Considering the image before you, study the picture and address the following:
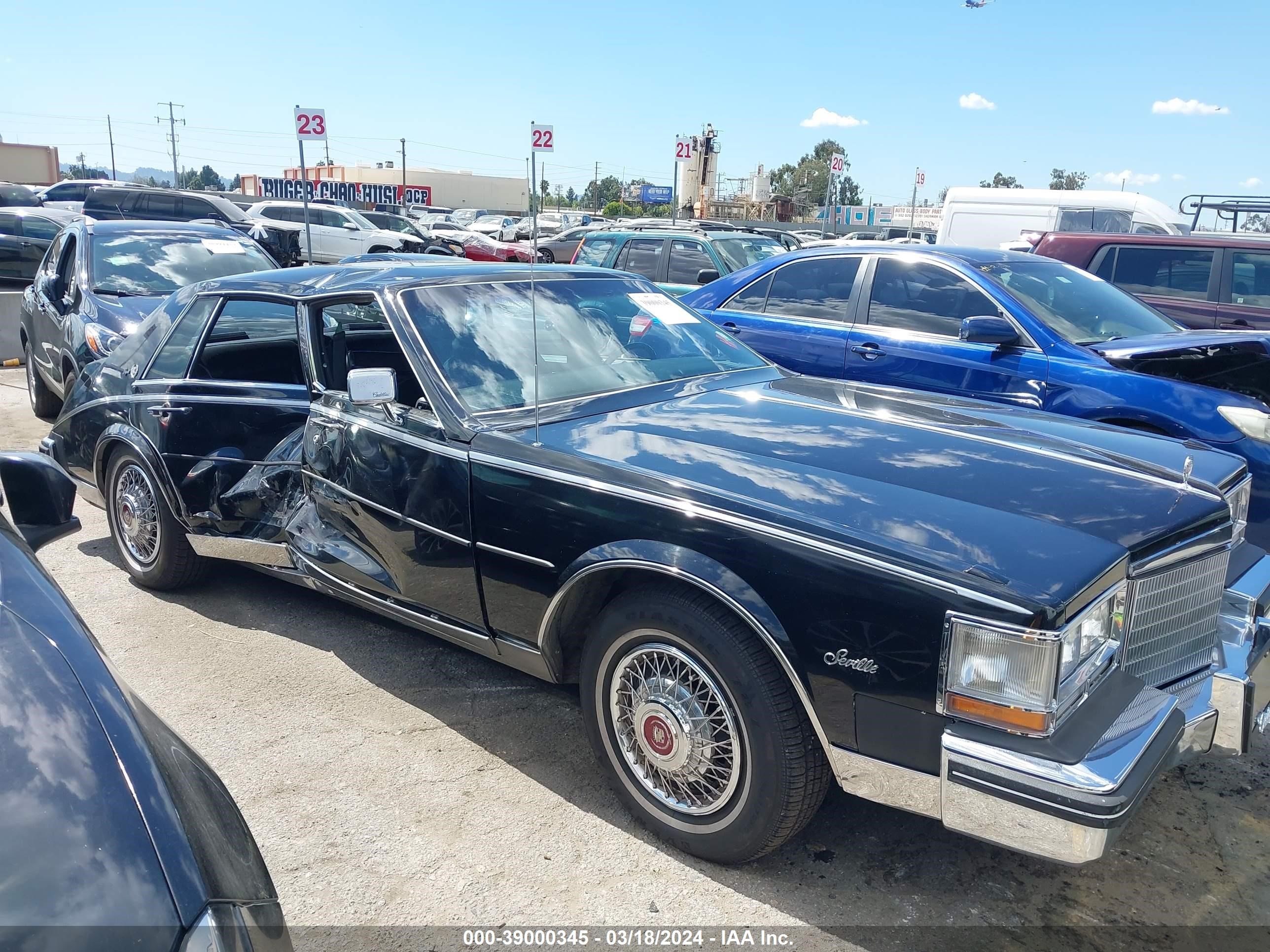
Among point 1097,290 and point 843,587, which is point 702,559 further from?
point 1097,290

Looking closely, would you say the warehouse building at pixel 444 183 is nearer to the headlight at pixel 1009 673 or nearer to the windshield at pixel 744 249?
the windshield at pixel 744 249

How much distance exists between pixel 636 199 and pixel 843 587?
70714 mm

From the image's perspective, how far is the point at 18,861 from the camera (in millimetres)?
1366

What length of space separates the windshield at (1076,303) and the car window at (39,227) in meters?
15.6

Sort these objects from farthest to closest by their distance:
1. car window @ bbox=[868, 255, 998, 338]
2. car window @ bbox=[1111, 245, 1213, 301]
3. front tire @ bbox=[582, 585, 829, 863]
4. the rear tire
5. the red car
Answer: the red car, the rear tire, car window @ bbox=[1111, 245, 1213, 301], car window @ bbox=[868, 255, 998, 338], front tire @ bbox=[582, 585, 829, 863]

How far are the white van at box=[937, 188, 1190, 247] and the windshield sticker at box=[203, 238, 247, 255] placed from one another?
11.0 meters

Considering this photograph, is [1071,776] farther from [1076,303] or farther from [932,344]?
[1076,303]

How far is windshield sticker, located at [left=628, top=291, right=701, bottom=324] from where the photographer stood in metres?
4.21

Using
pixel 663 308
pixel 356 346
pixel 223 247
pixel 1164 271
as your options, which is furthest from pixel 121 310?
pixel 1164 271

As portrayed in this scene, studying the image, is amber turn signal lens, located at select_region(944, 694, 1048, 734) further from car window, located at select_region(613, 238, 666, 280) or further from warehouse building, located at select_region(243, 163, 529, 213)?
warehouse building, located at select_region(243, 163, 529, 213)

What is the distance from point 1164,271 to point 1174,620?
20.1ft

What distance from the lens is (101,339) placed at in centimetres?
712

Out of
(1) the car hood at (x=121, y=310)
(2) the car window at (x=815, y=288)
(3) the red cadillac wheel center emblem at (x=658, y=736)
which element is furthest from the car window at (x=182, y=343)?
(2) the car window at (x=815, y=288)

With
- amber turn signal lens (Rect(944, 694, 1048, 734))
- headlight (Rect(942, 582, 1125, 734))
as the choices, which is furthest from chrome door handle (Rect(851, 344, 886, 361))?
amber turn signal lens (Rect(944, 694, 1048, 734))
